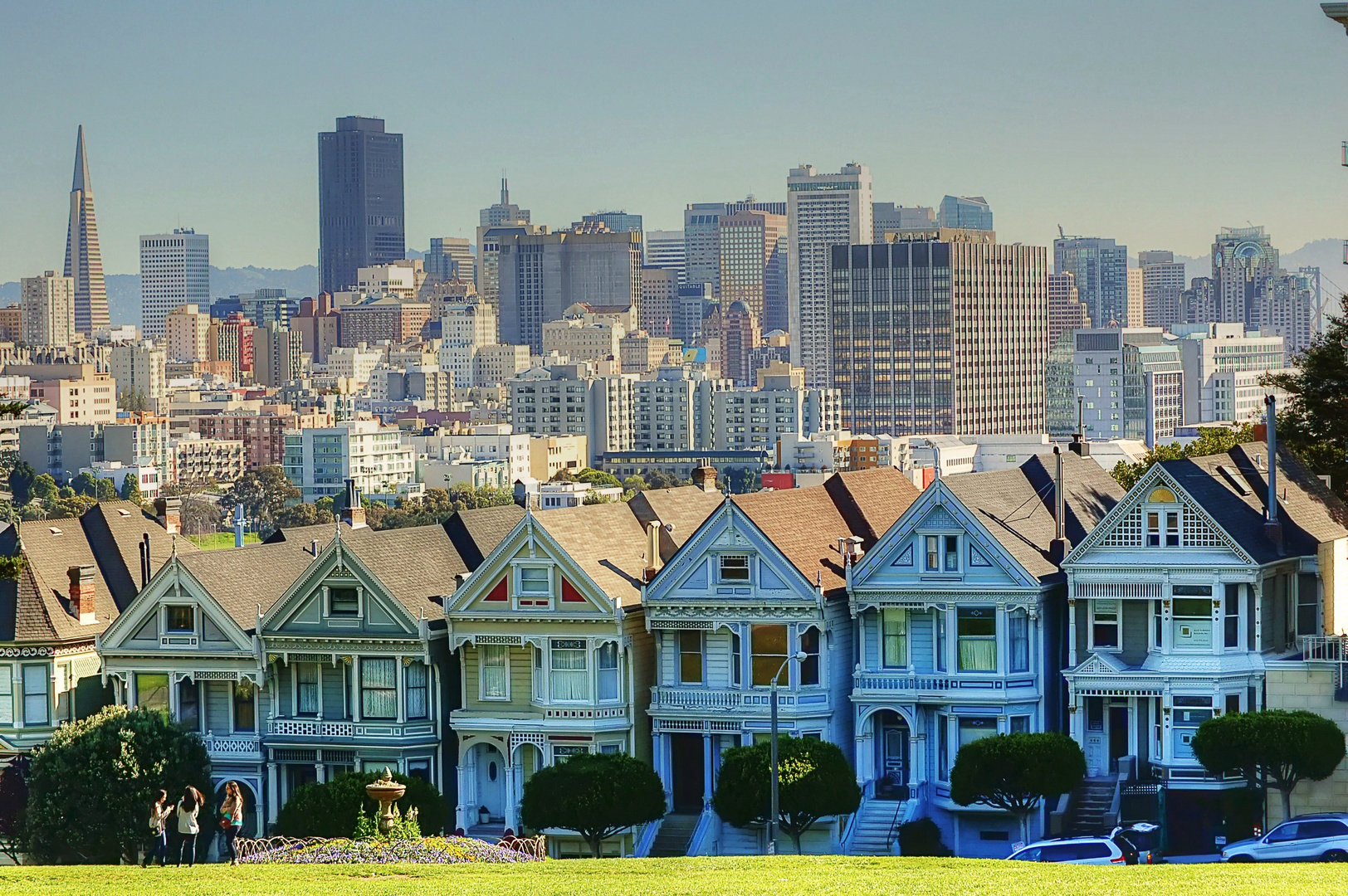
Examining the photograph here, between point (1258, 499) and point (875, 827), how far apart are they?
1045 cm

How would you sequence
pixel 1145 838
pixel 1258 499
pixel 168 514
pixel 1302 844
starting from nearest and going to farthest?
1. pixel 1302 844
2. pixel 1145 838
3. pixel 1258 499
4. pixel 168 514

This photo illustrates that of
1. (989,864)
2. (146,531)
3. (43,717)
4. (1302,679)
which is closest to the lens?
(989,864)

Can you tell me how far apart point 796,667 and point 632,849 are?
197 inches

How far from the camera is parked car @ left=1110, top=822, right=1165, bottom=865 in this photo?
49656 mm

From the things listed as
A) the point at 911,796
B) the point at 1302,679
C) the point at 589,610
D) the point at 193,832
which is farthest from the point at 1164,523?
the point at 193,832

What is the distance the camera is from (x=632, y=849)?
176ft

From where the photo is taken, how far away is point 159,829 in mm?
46500

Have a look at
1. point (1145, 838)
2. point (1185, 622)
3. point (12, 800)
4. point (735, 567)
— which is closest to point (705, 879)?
point (1145, 838)

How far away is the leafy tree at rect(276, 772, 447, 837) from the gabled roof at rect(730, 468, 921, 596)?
29.1ft

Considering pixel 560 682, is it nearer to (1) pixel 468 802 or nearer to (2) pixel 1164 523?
(1) pixel 468 802

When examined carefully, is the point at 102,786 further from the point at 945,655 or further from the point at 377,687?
the point at 945,655

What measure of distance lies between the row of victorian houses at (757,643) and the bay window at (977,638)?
5 cm

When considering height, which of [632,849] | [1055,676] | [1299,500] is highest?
[1299,500]

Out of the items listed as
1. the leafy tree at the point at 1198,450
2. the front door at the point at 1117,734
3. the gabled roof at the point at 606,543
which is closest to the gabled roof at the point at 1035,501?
the front door at the point at 1117,734
